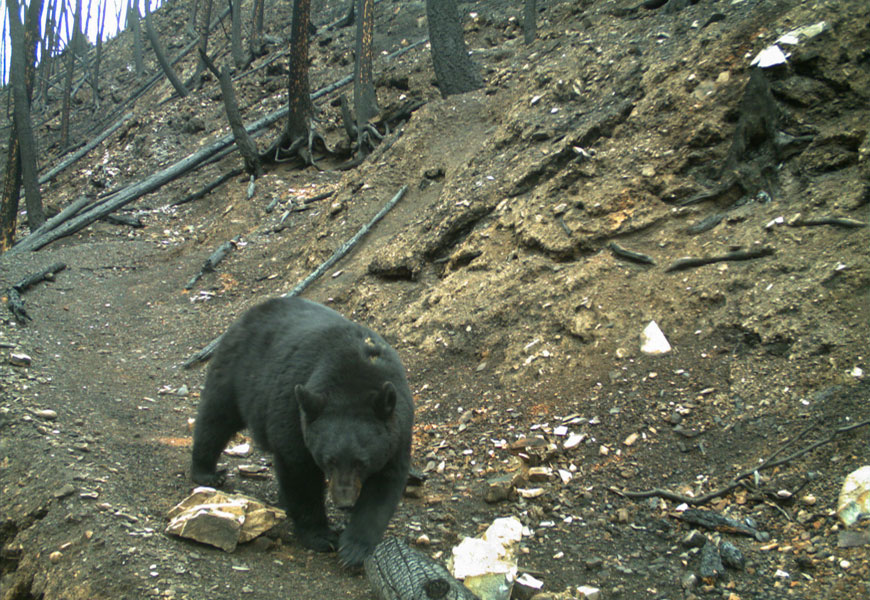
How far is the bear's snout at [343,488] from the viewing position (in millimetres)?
3682

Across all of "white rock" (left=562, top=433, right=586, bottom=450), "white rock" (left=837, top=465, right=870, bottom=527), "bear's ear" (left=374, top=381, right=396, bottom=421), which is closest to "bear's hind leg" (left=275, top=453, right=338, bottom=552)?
"bear's ear" (left=374, top=381, right=396, bottom=421)

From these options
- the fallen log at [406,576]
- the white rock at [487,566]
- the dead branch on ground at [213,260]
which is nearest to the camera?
the fallen log at [406,576]

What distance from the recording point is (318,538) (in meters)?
4.26

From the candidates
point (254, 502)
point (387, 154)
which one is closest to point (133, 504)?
point (254, 502)

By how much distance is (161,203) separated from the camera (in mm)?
16922

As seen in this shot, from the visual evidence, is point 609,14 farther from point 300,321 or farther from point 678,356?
point 300,321

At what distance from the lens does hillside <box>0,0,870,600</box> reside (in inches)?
155

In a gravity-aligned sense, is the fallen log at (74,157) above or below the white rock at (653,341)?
above

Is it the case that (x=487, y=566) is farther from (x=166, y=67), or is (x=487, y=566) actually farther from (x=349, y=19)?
(x=166, y=67)

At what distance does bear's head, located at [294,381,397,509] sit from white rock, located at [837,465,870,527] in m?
2.56

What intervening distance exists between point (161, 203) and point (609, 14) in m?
11.7

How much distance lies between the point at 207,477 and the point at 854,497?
4262mm

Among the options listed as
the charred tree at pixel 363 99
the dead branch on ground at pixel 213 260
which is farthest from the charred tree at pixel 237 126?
the dead branch on ground at pixel 213 260

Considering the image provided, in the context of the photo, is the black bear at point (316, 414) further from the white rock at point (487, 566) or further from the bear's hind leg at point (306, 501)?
the white rock at point (487, 566)
